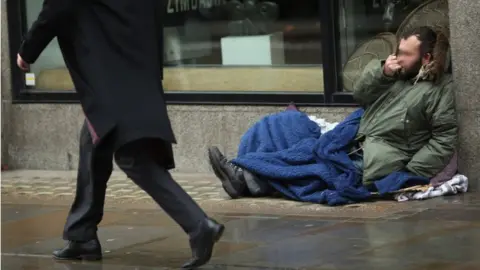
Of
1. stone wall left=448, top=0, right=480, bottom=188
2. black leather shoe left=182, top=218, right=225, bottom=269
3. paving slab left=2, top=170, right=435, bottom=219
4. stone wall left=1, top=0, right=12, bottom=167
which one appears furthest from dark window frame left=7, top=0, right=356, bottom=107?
black leather shoe left=182, top=218, right=225, bottom=269

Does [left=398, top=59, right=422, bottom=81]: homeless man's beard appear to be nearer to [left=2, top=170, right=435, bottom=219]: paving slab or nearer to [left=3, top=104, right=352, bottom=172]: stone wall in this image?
[left=2, top=170, right=435, bottom=219]: paving slab

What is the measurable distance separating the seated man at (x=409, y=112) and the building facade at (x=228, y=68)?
12.6 inches

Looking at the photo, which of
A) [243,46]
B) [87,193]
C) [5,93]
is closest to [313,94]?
[243,46]

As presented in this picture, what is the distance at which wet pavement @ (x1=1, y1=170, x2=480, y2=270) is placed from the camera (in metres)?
5.98

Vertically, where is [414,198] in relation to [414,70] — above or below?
below

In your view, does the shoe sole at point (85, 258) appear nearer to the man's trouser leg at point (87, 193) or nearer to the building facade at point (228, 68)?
the man's trouser leg at point (87, 193)

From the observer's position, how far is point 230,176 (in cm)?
809

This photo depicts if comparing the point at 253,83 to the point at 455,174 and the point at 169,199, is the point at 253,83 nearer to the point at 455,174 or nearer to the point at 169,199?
the point at 455,174

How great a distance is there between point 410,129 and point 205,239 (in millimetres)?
2414

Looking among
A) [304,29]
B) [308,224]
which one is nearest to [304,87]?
[304,29]

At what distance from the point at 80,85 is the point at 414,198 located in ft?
8.87

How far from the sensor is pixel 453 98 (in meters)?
7.81

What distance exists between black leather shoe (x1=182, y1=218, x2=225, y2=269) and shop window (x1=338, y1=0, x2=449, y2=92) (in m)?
3.35

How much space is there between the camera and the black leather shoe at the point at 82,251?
636 centimetres
